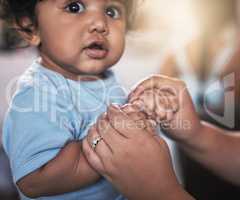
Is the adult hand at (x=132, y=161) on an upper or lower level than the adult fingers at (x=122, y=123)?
lower

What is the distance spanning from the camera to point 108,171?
45 centimetres

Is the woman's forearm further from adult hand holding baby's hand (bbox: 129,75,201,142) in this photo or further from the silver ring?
the silver ring

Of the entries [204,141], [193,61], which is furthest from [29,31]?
[193,61]

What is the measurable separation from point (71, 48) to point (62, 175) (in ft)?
0.51

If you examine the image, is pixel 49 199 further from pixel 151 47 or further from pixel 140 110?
pixel 151 47

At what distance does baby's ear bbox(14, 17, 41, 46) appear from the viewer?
558mm

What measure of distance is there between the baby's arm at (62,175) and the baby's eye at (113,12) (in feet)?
0.59

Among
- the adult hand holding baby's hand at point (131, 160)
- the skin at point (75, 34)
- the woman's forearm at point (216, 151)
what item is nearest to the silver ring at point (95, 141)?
the adult hand holding baby's hand at point (131, 160)

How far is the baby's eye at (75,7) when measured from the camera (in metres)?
0.52

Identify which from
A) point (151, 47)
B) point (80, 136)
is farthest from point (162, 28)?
point (80, 136)

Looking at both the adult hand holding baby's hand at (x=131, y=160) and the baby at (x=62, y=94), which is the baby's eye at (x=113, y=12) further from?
the adult hand holding baby's hand at (x=131, y=160)

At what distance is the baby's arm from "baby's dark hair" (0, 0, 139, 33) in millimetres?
188

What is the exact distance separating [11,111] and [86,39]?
4.9 inches

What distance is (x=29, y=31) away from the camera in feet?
1.86
